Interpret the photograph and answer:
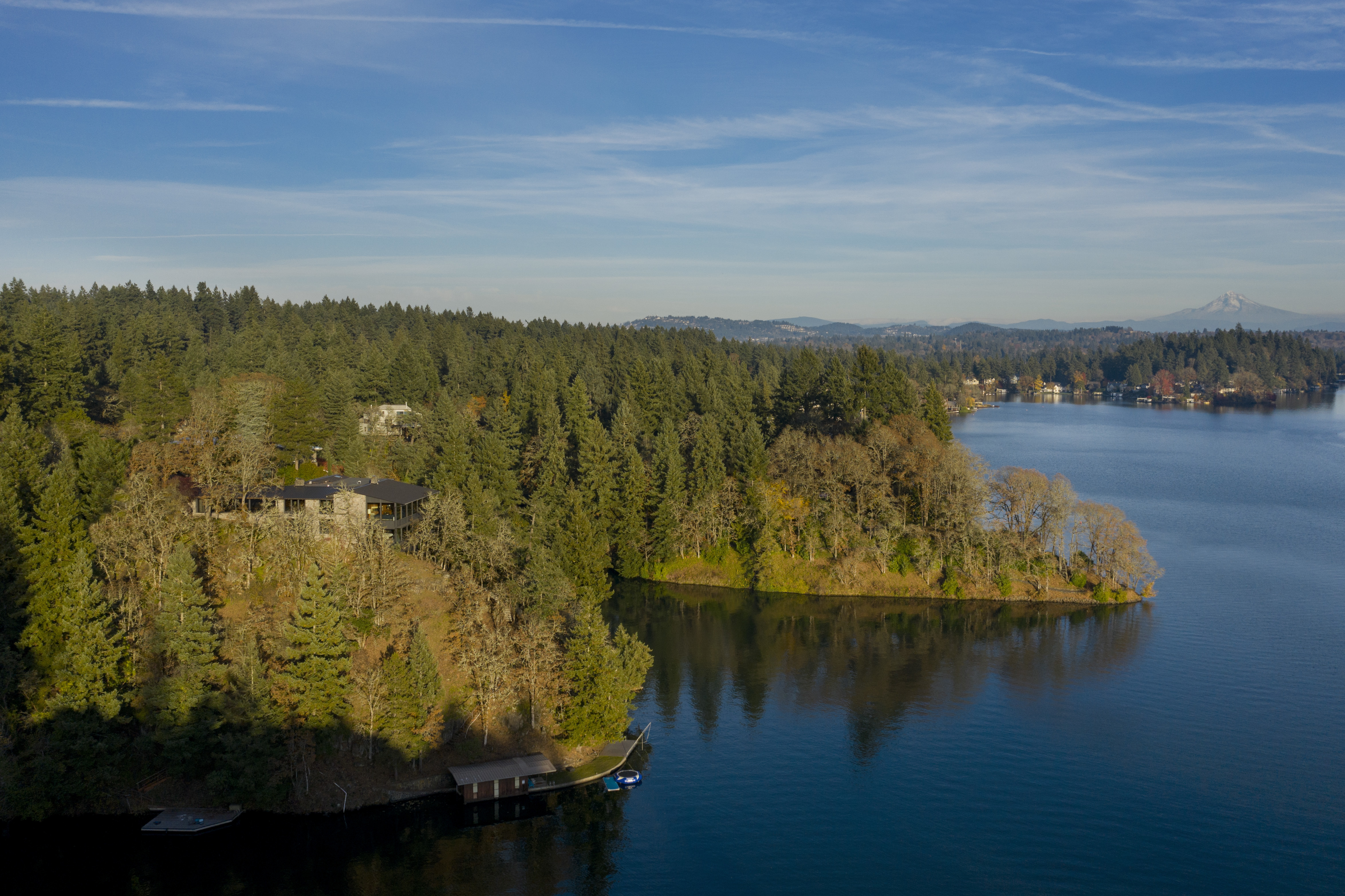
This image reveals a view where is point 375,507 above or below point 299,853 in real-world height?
above

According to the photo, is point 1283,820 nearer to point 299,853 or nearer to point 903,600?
point 903,600

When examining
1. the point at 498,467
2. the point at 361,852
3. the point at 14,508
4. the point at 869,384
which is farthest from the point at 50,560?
the point at 869,384

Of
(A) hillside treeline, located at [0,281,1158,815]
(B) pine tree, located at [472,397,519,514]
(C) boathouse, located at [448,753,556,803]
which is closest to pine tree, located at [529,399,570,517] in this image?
(A) hillside treeline, located at [0,281,1158,815]

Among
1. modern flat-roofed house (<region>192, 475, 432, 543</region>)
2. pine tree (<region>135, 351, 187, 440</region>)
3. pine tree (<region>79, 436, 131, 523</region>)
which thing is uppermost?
pine tree (<region>135, 351, 187, 440</region>)

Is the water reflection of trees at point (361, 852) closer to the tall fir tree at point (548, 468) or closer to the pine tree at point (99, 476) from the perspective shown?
the pine tree at point (99, 476)

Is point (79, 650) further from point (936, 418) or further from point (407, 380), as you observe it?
point (936, 418)

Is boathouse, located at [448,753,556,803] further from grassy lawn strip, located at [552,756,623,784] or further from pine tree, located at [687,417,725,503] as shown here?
pine tree, located at [687,417,725,503]

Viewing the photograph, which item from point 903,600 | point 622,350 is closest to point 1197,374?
point 622,350
